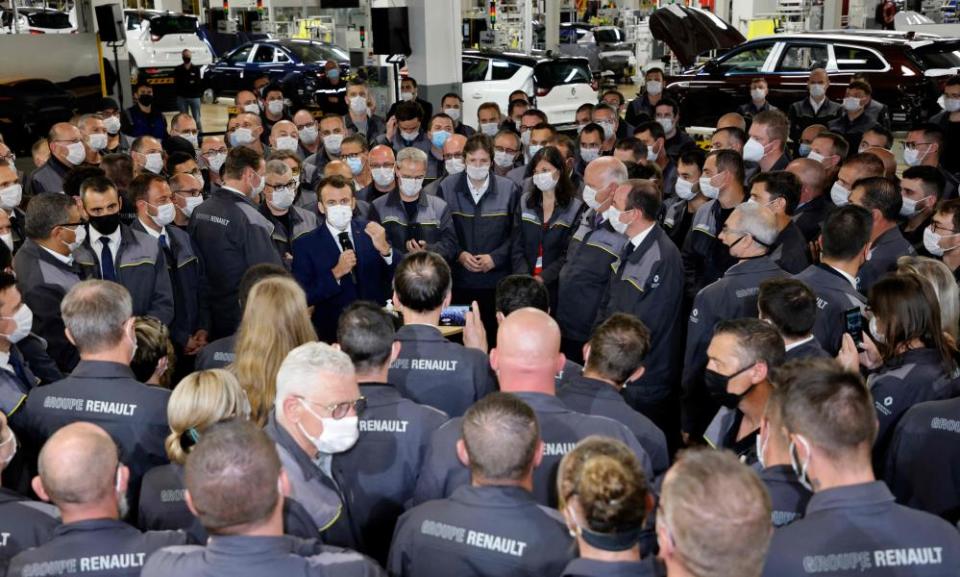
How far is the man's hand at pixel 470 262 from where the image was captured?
22.4 ft

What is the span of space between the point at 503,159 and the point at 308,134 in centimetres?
244

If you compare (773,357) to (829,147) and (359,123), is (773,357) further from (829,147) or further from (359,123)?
(359,123)

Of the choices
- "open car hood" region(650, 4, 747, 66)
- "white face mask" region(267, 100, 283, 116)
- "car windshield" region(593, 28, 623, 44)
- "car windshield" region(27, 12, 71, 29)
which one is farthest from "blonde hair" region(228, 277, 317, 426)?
"car windshield" region(593, 28, 623, 44)

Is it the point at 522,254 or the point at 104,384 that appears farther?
the point at 522,254

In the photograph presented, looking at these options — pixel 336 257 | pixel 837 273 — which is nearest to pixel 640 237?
pixel 837 273

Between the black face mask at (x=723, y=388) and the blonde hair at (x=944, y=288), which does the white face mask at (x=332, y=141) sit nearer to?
the blonde hair at (x=944, y=288)

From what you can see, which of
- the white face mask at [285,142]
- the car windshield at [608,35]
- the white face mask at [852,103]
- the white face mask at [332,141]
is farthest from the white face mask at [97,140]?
the car windshield at [608,35]

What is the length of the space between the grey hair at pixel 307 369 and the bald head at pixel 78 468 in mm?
603

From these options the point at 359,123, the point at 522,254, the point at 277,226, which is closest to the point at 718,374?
the point at 522,254

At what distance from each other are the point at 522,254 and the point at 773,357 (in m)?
3.33

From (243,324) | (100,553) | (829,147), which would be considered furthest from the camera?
(829,147)

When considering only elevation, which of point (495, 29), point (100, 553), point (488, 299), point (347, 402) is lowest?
point (488, 299)

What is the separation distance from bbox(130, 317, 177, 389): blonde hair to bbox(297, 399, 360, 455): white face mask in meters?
1.24

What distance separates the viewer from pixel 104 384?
3721 mm
